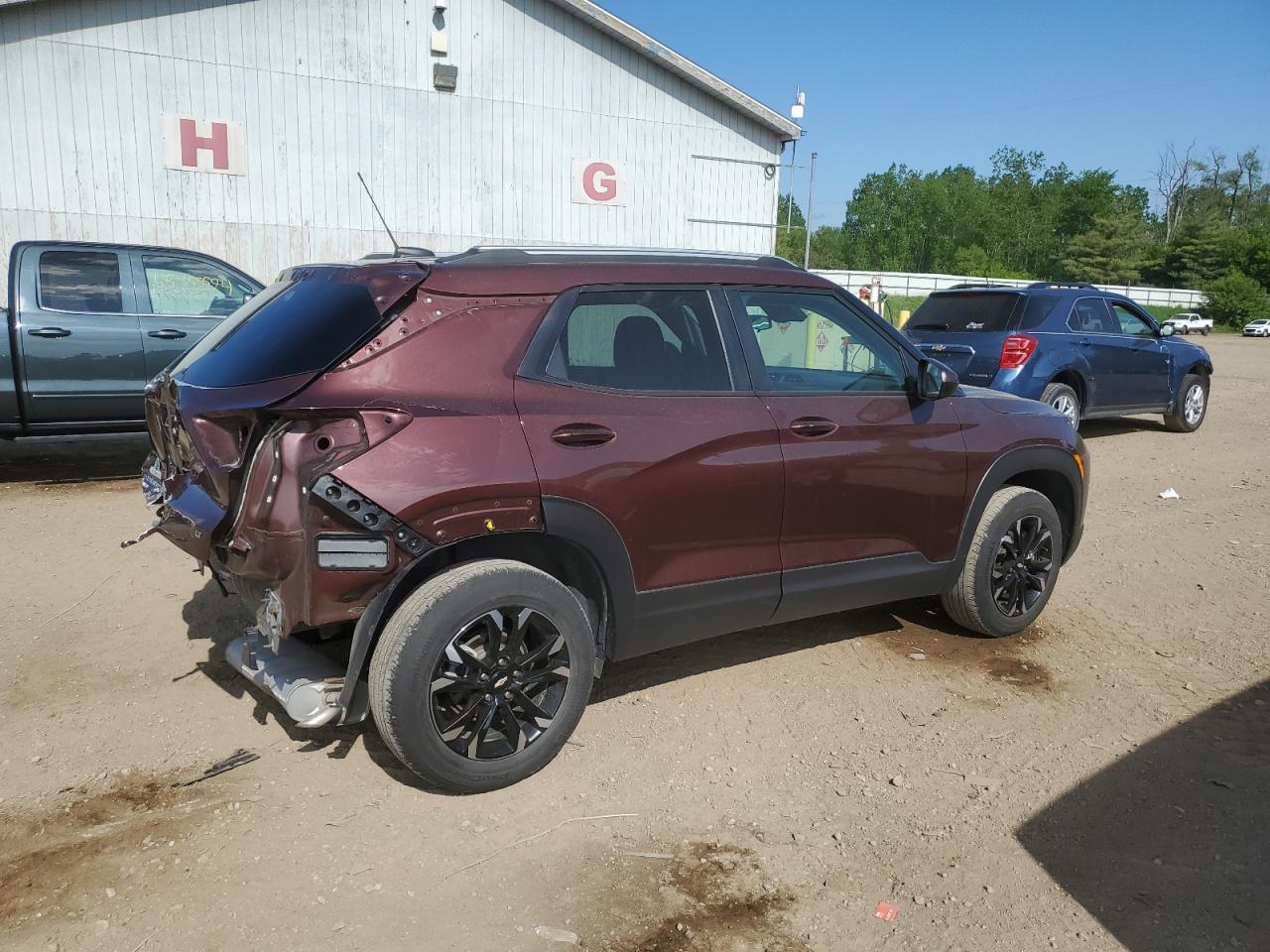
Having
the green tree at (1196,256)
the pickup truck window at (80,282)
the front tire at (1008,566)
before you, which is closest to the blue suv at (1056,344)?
the front tire at (1008,566)

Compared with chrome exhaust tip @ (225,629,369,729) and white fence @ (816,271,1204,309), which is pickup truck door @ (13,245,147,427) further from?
white fence @ (816,271,1204,309)

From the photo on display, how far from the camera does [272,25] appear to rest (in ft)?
39.4

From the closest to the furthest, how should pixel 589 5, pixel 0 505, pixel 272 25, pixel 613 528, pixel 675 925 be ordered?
pixel 675 925 → pixel 613 528 → pixel 0 505 → pixel 272 25 → pixel 589 5

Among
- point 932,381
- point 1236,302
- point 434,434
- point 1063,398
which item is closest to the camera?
point 434,434

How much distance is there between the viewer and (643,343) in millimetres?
3729

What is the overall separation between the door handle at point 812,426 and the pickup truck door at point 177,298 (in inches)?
228

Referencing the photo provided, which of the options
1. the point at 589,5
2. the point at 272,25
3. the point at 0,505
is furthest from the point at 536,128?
the point at 0,505

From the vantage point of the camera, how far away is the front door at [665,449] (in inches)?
134

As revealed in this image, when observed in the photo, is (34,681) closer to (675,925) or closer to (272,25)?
(675,925)

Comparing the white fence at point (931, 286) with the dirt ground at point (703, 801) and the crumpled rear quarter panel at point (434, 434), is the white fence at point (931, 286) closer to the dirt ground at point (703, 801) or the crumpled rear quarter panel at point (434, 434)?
the dirt ground at point (703, 801)

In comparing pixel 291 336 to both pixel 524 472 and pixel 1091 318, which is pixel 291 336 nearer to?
pixel 524 472

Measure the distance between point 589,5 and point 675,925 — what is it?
41.8ft

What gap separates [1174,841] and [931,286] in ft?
168

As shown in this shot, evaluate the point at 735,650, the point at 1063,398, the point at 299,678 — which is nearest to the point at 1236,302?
the point at 1063,398
